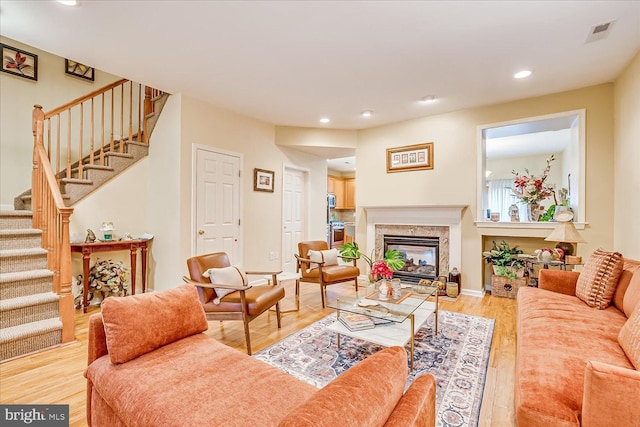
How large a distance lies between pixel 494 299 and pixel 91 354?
4298mm

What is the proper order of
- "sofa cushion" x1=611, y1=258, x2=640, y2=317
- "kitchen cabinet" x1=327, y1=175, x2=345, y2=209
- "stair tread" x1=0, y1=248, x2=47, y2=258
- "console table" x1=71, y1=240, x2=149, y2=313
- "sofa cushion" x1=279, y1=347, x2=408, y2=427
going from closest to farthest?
"sofa cushion" x1=279, y1=347, x2=408, y2=427 → "sofa cushion" x1=611, y1=258, x2=640, y2=317 → "stair tread" x1=0, y1=248, x2=47, y2=258 → "console table" x1=71, y1=240, x2=149, y2=313 → "kitchen cabinet" x1=327, y1=175, x2=345, y2=209

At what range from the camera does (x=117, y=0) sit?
2.11 m

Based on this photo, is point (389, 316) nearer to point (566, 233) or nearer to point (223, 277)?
point (223, 277)

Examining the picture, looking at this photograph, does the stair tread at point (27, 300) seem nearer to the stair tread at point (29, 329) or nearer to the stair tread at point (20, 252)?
the stair tread at point (29, 329)

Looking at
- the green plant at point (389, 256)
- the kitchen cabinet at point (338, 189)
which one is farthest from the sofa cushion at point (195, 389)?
the kitchen cabinet at point (338, 189)

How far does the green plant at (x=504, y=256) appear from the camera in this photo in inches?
156

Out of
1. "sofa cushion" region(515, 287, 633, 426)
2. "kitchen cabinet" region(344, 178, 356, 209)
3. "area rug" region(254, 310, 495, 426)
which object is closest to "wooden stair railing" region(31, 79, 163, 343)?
"area rug" region(254, 310, 495, 426)

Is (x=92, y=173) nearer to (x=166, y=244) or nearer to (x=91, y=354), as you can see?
(x=166, y=244)

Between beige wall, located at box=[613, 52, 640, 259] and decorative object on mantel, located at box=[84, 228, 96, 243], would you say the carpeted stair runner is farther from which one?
beige wall, located at box=[613, 52, 640, 259]

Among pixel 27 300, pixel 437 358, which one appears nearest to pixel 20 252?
pixel 27 300

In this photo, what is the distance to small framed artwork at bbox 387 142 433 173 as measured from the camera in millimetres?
4547

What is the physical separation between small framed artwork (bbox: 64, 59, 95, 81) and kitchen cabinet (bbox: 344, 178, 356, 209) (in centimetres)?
638

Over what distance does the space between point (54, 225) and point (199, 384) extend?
2517 mm

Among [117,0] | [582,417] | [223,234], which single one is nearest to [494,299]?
[582,417]
